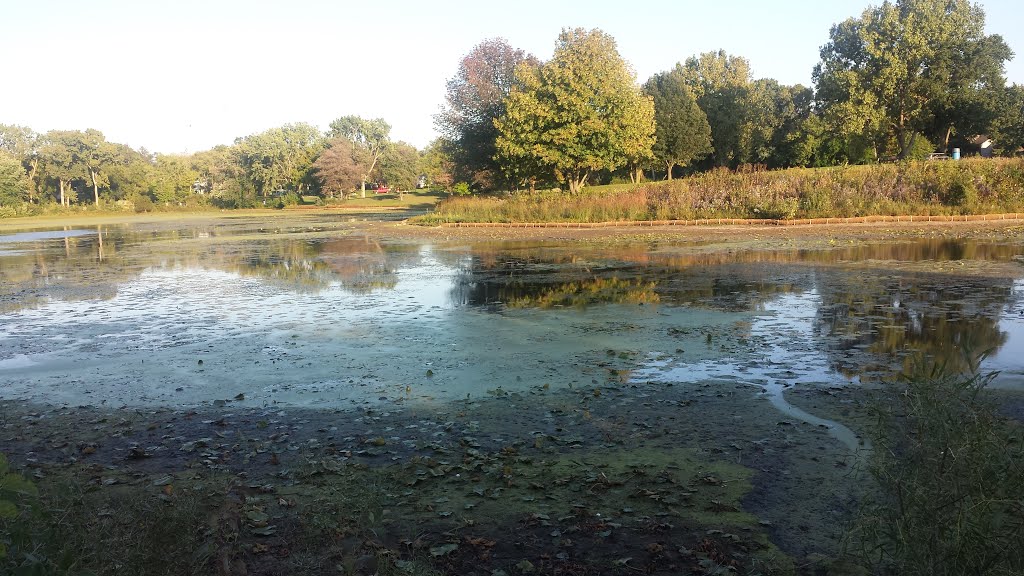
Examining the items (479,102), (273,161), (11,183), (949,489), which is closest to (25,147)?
(11,183)

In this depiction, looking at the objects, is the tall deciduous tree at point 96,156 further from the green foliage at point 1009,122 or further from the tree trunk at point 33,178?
the green foliage at point 1009,122

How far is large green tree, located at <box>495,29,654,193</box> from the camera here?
40406 mm

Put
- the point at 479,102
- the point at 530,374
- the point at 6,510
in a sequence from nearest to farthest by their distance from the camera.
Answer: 1. the point at 6,510
2. the point at 530,374
3. the point at 479,102

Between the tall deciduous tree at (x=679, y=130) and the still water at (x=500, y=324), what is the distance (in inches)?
1734

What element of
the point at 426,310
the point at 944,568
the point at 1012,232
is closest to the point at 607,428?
the point at 944,568

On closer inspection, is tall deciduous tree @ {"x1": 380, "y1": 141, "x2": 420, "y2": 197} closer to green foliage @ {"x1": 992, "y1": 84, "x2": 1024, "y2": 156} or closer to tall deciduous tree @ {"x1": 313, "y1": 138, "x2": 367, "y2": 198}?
tall deciduous tree @ {"x1": 313, "y1": 138, "x2": 367, "y2": 198}

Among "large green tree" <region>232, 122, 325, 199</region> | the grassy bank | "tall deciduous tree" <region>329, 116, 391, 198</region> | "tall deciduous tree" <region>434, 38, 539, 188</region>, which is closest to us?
the grassy bank

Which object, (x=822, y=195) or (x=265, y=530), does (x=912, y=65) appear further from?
(x=265, y=530)

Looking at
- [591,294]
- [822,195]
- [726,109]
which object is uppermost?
[726,109]

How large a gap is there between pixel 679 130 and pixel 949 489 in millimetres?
63480

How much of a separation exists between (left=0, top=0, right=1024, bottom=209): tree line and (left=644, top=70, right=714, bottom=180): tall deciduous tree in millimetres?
141

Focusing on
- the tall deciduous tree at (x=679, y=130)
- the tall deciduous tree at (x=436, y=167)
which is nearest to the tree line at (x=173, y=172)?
the tall deciduous tree at (x=436, y=167)

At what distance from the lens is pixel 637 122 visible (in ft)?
137

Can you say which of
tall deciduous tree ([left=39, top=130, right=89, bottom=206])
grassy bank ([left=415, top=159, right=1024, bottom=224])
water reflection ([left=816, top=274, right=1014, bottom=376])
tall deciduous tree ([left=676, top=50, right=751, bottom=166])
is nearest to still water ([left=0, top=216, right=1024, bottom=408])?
water reflection ([left=816, top=274, right=1014, bottom=376])
